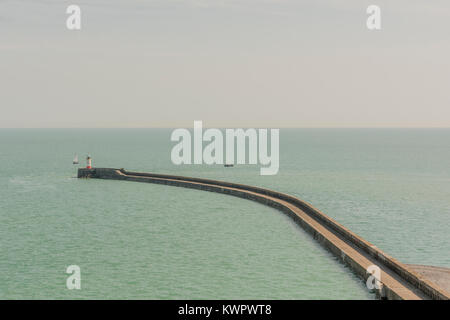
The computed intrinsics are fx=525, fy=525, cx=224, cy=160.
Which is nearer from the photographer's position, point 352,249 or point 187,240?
point 352,249

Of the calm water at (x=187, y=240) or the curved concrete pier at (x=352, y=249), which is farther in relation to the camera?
the calm water at (x=187, y=240)

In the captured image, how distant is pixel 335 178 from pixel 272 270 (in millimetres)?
58589

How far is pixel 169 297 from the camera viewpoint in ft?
67.3

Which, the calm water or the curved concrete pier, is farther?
the calm water

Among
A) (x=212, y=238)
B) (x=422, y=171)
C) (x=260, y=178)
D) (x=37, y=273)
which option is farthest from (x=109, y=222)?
(x=422, y=171)

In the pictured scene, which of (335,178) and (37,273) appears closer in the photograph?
(37,273)

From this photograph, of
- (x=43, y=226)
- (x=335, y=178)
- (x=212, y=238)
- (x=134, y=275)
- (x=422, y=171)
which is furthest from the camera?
(x=422, y=171)

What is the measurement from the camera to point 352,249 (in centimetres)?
2547

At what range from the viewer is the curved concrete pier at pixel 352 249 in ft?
60.8

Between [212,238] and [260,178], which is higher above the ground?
[260,178]

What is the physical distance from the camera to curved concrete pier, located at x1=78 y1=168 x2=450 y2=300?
18531 millimetres
